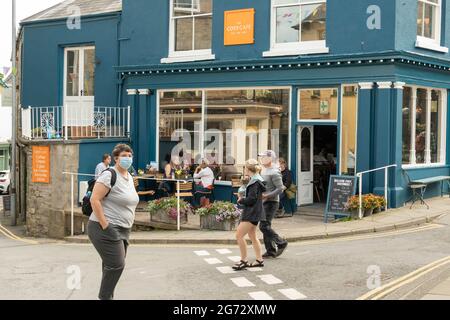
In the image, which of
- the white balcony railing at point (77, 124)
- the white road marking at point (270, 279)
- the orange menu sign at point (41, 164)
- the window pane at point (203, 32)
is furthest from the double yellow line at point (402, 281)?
the orange menu sign at point (41, 164)

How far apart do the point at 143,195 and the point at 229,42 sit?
200 inches

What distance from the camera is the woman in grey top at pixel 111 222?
728cm

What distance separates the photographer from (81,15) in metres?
21.8

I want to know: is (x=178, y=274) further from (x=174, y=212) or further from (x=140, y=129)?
(x=140, y=129)

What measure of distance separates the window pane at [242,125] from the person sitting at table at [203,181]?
759 mm

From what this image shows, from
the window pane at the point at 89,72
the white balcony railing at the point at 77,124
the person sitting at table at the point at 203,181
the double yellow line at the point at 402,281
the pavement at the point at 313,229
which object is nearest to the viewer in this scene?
the double yellow line at the point at 402,281

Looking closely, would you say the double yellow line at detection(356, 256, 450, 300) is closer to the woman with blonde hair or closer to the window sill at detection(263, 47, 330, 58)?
the woman with blonde hair

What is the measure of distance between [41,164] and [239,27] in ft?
21.5

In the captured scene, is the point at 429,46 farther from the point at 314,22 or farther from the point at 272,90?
the point at 272,90

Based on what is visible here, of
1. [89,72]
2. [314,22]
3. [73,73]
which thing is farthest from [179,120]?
[73,73]

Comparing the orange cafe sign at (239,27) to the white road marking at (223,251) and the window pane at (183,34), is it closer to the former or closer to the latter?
the window pane at (183,34)

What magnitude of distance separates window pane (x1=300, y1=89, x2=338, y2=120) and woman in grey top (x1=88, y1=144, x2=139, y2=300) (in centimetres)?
988

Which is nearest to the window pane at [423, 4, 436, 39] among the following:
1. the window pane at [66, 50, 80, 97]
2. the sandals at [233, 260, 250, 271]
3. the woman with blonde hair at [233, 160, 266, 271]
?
the woman with blonde hair at [233, 160, 266, 271]
